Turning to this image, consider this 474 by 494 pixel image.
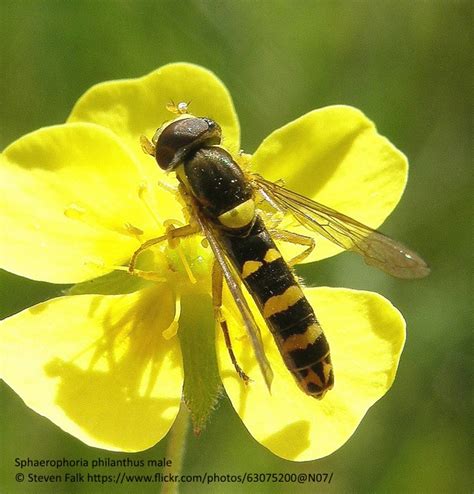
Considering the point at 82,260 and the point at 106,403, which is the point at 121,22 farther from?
the point at 106,403

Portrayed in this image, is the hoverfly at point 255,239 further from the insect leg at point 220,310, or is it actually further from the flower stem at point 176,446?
the flower stem at point 176,446

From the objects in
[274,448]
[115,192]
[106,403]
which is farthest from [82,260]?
[274,448]

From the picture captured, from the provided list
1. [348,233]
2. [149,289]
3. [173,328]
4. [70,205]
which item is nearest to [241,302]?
[173,328]

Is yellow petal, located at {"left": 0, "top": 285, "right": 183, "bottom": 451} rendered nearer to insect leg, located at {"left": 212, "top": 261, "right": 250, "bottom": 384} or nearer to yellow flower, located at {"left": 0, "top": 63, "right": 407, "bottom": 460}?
yellow flower, located at {"left": 0, "top": 63, "right": 407, "bottom": 460}

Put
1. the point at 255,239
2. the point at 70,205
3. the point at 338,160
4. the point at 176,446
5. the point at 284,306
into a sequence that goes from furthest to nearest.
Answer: the point at 338,160, the point at 70,205, the point at 176,446, the point at 255,239, the point at 284,306

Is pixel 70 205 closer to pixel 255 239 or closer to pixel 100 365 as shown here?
pixel 100 365

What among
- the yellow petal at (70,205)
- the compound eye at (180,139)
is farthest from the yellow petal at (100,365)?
the compound eye at (180,139)
